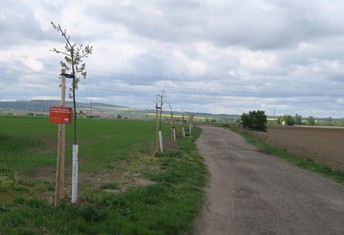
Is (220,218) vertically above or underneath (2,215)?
underneath

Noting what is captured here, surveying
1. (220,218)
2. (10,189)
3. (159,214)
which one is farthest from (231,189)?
(10,189)

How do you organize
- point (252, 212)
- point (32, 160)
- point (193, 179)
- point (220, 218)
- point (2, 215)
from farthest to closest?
point (32, 160), point (193, 179), point (252, 212), point (220, 218), point (2, 215)

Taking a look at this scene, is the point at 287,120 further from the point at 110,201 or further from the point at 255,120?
the point at 110,201

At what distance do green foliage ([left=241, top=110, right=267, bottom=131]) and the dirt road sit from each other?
229 feet

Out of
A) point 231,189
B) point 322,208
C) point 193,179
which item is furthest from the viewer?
point 193,179

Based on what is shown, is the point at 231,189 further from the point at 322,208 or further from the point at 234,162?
the point at 234,162

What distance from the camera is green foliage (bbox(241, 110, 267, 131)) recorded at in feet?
286

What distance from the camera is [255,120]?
3433 inches

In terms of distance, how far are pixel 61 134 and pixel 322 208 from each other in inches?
263

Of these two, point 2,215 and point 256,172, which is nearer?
point 2,215

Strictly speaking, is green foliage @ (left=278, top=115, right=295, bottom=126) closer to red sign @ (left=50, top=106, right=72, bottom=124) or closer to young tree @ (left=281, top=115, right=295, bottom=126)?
young tree @ (left=281, top=115, right=295, bottom=126)

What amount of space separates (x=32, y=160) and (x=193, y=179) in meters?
9.26

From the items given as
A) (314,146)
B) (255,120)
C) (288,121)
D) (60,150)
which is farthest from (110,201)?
(288,121)

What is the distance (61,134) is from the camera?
8.31 meters
